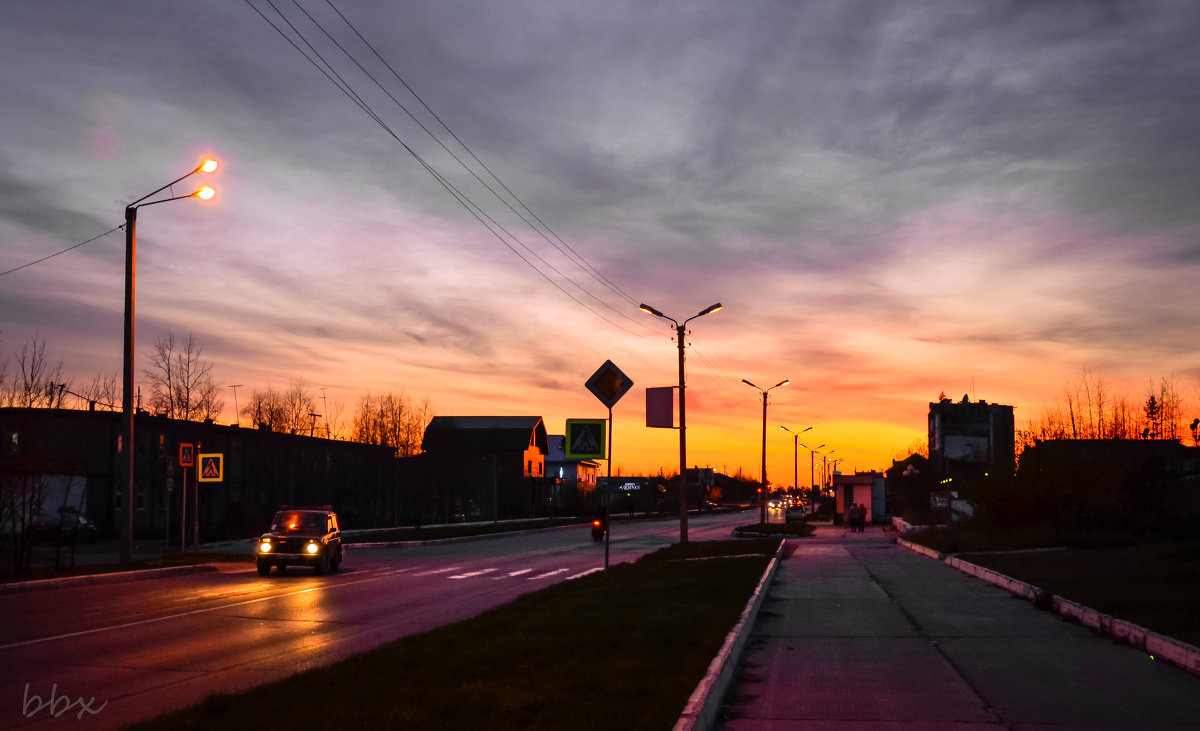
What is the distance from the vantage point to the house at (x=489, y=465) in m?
82.3

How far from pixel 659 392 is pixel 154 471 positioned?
38.8m

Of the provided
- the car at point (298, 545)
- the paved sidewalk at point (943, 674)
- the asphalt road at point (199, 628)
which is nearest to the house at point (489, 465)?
the car at point (298, 545)

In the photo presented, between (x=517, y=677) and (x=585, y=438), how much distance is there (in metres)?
10.9

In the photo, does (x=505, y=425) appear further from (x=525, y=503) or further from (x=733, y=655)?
(x=733, y=655)

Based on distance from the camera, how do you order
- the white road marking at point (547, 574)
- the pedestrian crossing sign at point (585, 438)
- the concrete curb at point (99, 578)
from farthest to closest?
the white road marking at point (547, 574), the concrete curb at point (99, 578), the pedestrian crossing sign at point (585, 438)

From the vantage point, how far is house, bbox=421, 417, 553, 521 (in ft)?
270

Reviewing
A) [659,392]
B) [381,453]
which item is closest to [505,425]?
[381,453]

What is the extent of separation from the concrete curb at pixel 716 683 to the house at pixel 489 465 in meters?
58.4

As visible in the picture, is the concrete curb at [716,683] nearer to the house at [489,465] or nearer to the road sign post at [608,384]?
the road sign post at [608,384]

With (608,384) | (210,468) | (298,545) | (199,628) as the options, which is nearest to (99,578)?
(298,545)

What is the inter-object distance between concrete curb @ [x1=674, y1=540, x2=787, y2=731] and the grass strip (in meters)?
0.13

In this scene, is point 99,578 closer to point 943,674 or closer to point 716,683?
point 716,683

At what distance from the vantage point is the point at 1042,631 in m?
14.3

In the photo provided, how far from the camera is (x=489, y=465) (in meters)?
105
